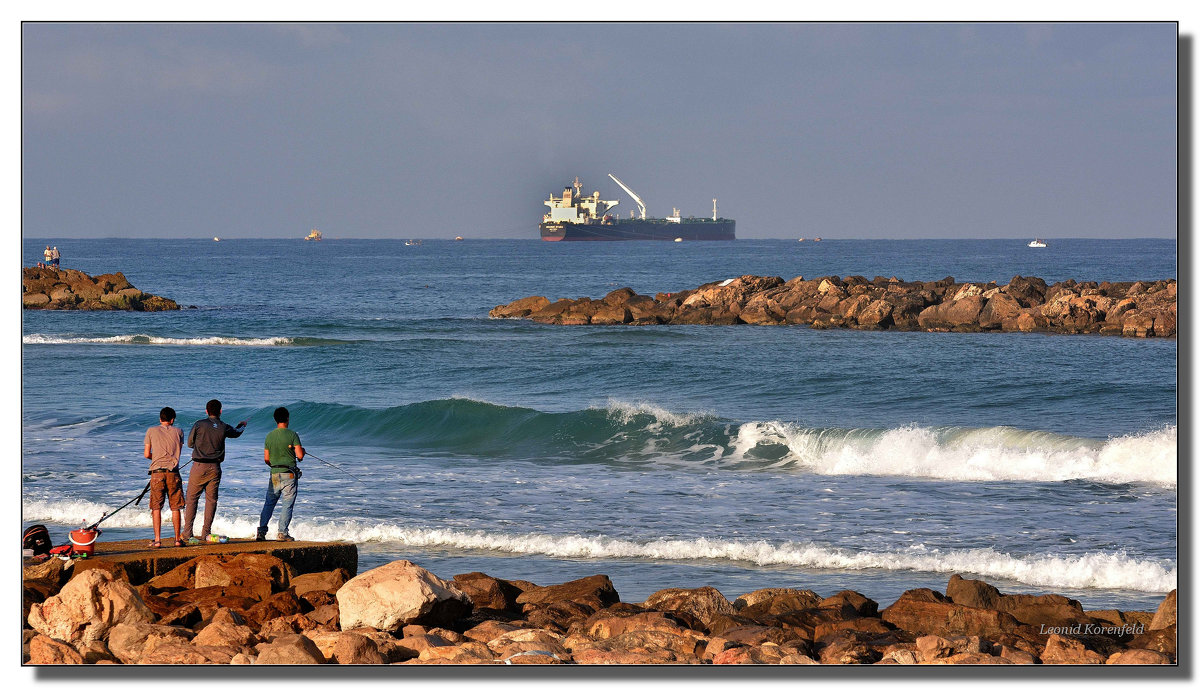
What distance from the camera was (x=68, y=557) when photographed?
809 centimetres

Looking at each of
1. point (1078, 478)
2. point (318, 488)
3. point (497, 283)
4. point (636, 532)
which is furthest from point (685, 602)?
point (497, 283)

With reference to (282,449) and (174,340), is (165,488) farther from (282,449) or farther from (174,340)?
(174,340)

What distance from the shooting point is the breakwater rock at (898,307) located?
33250 millimetres

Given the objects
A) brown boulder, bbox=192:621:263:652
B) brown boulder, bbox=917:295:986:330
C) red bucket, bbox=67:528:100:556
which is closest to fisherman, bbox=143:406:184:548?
red bucket, bbox=67:528:100:556

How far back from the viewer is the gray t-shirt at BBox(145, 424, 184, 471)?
8.37 metres

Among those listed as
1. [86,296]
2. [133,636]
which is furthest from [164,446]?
[86,296]

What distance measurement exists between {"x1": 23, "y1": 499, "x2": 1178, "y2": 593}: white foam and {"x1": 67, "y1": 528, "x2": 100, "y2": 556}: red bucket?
3.12 m

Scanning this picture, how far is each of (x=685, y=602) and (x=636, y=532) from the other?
327 centimetres

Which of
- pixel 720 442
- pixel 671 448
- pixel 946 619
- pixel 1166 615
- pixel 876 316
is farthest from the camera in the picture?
pixel 876 316

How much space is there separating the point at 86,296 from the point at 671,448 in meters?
35.5

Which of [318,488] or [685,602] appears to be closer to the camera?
[685,602]

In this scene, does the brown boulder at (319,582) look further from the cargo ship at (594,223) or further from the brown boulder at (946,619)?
the cargo ship at (594,223)

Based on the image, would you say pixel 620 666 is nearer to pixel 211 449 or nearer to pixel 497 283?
pixel 211 449

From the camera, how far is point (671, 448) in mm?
17203
